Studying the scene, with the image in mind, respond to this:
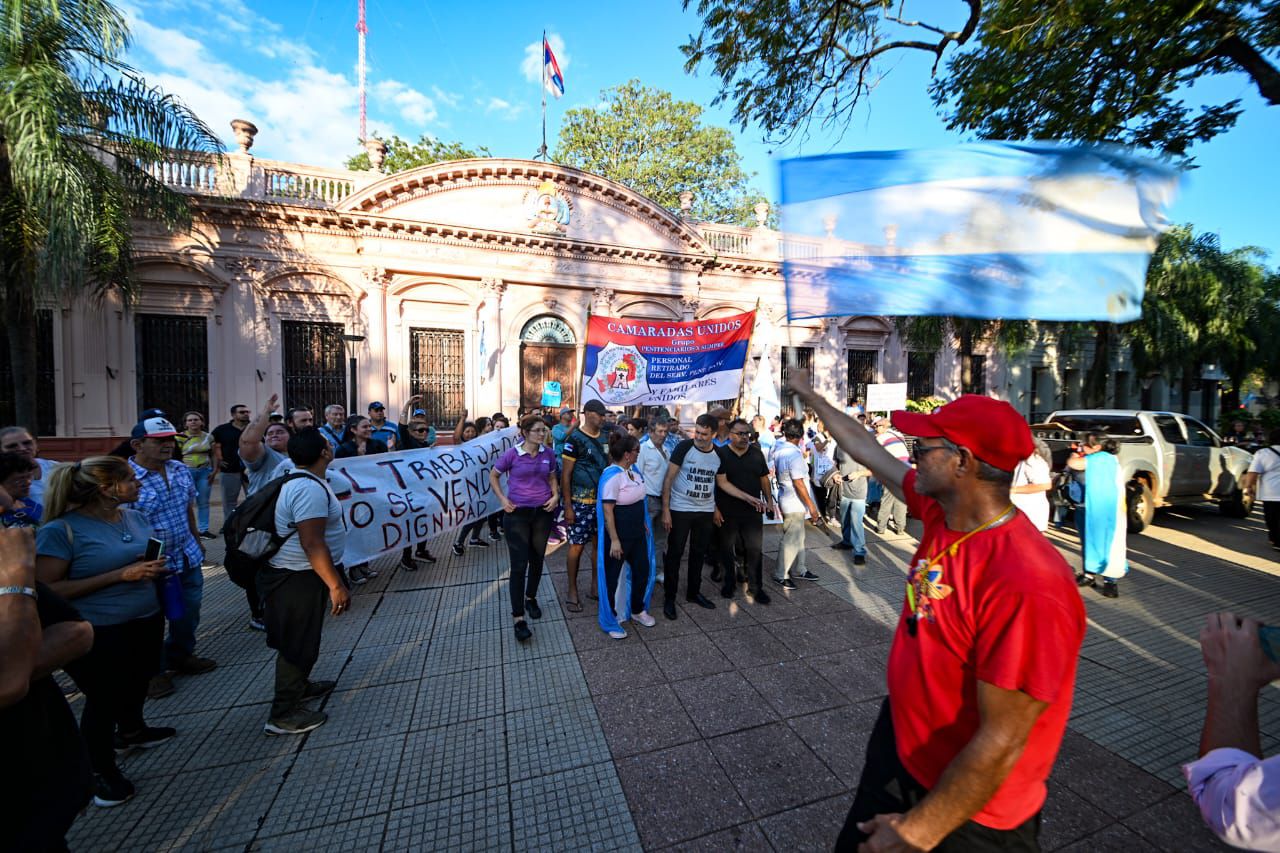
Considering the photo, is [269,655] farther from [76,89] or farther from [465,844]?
[76,89]

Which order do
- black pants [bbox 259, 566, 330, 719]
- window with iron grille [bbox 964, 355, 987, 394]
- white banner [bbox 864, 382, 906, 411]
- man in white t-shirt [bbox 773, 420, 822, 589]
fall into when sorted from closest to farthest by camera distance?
black pants [bbox 259, 566, 330, 719]
man in white t-shirt [bbox 773, 420, 822, 589]
white banner [bbox 864, 382, 906, 411]
window with iron grille [bbox 964, 355, 987, 394]

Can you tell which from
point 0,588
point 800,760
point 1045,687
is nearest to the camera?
point 1045,687

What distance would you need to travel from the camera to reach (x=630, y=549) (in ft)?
14.8

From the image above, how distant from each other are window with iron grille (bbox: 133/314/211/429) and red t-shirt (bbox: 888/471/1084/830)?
55.2 feet

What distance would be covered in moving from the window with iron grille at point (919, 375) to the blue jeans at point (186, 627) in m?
22.4

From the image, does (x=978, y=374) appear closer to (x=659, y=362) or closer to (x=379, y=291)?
(x=659, y=362)

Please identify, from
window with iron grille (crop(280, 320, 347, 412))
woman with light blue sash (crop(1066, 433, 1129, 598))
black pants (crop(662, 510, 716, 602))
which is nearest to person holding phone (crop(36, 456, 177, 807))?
black pants (crop(662, 510, 716, 602))

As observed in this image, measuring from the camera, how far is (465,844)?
7.86 ft

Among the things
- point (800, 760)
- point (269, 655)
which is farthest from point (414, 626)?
point (800, 760)

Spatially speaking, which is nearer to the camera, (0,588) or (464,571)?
(0,588)

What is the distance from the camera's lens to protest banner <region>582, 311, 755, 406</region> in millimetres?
8078

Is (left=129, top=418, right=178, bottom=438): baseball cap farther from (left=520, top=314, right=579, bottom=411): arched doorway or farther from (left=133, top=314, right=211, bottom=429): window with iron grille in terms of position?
(left=520, top=314, right=579, bottom=411): arched doorway

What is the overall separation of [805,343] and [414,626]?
17.8 metres

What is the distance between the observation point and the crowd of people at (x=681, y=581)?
4.09 feet
